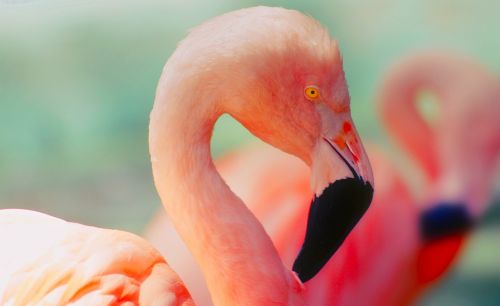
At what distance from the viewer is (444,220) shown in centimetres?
165

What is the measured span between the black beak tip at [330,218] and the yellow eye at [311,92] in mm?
128

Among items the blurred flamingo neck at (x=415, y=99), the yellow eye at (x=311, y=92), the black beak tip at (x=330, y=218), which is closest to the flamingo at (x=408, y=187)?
the blurred flamingo neck at (x=415, y=99)

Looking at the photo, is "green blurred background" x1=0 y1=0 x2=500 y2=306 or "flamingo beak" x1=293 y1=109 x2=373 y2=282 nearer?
"flamingo beak" x1=293 y1=109 x2=373 y2=282

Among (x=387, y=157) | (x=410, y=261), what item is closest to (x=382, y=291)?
(x=410, y=261)

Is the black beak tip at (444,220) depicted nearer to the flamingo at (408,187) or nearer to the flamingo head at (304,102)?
the flamingo at (408,187)

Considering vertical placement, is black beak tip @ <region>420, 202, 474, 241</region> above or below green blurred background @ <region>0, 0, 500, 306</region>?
below

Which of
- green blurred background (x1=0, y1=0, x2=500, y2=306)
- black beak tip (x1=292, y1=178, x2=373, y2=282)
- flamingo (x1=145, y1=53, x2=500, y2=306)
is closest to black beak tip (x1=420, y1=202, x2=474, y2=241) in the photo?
flamingo (x1=145, y1=53, x2=500, y2=306)

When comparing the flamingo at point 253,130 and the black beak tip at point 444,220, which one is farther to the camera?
the black beak tip at point 444,220

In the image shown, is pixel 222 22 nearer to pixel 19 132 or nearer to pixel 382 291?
pixel 19 132

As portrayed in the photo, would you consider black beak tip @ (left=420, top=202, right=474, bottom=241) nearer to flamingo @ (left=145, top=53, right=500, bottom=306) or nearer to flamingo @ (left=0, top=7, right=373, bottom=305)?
flamingo @ (left=145, top=53, right=500, bottom=306)

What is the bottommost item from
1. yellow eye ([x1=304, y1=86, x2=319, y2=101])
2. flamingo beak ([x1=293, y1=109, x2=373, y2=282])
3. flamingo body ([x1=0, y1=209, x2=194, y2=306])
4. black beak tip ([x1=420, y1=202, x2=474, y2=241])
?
black beak tip ([x1=420, y1=202, x2=474, y2=241])

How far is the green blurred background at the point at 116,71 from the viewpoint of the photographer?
5.27ft

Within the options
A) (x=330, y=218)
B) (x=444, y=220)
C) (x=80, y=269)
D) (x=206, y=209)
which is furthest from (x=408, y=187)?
(x=80, y=269)

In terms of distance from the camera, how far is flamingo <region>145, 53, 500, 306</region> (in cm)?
160
